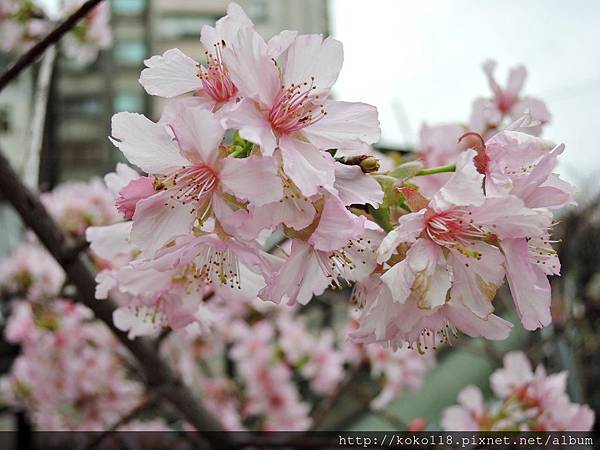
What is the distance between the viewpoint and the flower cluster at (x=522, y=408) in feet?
2.85

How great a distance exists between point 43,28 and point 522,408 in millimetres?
1901

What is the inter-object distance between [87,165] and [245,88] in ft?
22.9

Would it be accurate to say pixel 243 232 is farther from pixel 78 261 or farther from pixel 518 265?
pixel 78 261

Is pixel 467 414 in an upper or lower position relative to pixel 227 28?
lower

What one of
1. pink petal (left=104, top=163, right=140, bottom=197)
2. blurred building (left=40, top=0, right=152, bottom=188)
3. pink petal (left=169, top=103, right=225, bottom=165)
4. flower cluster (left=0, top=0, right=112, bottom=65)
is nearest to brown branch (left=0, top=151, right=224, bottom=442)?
pink petal (left=104, top=163, right=140, bottom=197)

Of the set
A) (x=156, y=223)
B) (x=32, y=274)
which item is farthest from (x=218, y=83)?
(x=32, y=274)

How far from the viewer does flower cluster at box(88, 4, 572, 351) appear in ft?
1.47

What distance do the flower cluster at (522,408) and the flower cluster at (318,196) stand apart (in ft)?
1.47

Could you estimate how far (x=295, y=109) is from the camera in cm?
47

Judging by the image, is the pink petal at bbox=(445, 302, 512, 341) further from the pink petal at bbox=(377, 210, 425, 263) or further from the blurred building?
the blurred building

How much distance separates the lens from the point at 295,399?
245 centimetres

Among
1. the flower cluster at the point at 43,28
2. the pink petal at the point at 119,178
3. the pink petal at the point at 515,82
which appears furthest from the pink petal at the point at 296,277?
the flower cluster at the point at 43,28

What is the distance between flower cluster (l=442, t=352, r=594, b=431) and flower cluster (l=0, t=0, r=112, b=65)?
148 cm

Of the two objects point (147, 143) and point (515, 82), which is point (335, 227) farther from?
point (515, 82)
